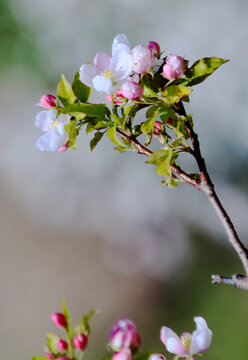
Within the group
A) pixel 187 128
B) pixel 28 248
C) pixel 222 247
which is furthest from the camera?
pixel 28 248

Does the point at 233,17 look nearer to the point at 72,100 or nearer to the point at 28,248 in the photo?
the point at 28,248

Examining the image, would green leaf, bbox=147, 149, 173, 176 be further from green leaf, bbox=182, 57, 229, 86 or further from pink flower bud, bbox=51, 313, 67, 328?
pink flower bud, bbox=51, 313, 67, 328

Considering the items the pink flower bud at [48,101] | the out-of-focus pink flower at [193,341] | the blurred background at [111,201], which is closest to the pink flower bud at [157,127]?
the pink flower bud at [48,101]

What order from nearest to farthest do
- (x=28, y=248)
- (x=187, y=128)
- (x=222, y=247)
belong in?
(x=187, y=128) → (x=222, y=247) → (x=28, y=248)

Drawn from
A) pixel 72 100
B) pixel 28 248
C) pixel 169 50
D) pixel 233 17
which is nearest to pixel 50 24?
pixel 169 50

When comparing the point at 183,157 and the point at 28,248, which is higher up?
the point at 183,157

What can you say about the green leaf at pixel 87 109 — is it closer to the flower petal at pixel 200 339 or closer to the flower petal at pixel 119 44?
the flower petal at pixel 119 44
